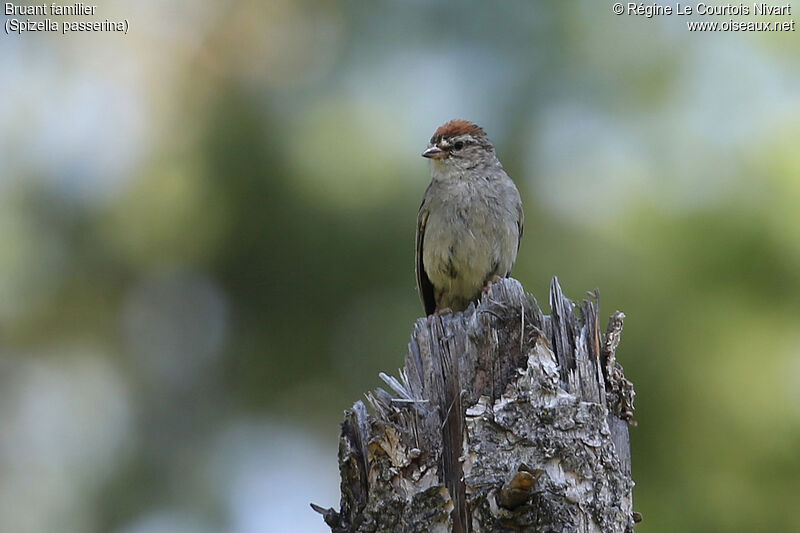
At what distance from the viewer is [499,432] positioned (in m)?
3.66

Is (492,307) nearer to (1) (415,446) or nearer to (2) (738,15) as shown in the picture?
(1) (415,446)

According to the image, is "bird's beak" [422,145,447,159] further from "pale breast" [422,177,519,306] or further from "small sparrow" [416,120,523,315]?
"pale breast" [422,177,519,306]

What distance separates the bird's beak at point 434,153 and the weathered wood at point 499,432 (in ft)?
9.76

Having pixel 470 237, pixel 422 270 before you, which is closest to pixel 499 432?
pixel 470 237

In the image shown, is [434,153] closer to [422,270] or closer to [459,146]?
[459,146]

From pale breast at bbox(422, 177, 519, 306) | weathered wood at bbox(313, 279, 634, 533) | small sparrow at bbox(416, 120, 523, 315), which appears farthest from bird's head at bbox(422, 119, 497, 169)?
weathered wood at bbox(313, 279, 634, 533)

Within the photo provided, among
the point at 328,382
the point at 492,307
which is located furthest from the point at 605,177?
the point at 492,307

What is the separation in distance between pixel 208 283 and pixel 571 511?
14.0 feet

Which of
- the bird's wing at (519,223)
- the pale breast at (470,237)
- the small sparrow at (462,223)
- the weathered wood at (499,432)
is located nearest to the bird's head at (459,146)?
the small sparrow at (462,223)

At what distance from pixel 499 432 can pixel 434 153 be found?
366 centimetres

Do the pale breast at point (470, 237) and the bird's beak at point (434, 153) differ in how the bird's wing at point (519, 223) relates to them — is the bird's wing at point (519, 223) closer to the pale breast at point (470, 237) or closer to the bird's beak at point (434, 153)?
the pale breast at point (470, 237)

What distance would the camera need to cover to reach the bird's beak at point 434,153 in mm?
7023

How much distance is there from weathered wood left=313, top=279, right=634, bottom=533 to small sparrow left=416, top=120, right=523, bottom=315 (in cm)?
262

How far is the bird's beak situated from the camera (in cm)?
702
